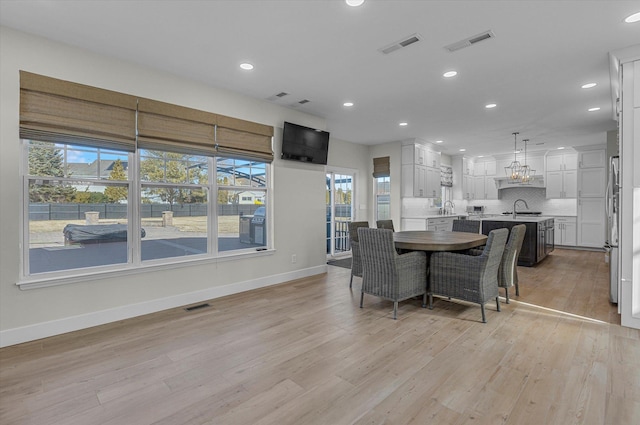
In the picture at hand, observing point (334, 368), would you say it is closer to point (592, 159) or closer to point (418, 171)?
point (418, 171)

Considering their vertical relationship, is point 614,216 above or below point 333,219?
above

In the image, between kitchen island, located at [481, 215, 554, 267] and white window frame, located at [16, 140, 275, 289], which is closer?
white window frame, located at [16, 140, 275, 289]

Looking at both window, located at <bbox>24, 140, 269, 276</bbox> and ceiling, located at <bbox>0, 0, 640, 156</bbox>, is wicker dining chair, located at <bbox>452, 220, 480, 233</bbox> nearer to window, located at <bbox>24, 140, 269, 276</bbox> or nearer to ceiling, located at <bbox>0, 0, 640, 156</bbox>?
ceiling, located at <bbox>0, 0, 640, 156</bbox>

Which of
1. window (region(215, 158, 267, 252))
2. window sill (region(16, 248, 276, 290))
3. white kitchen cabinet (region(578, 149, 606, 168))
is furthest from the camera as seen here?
white kitchen cabinet (region(578, 149, 606, 168))

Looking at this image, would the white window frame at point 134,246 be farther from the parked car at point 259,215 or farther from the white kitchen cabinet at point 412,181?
the white kitchen cabinet at point 412,181

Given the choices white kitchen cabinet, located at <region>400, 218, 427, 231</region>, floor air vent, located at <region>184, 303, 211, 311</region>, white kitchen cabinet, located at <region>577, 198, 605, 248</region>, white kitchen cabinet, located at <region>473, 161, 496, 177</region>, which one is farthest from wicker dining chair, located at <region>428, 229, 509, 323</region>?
white kitchen cabinet, located at <region>473, 161, 496, 177</region>

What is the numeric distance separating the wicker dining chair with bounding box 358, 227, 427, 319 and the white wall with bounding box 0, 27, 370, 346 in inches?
67.1

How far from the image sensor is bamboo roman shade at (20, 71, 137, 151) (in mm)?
2787

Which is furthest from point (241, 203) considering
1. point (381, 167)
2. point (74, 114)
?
point (381, 167)

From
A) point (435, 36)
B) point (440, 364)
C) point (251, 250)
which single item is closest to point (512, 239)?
point (440, 364)

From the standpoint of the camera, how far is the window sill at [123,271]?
282 cm

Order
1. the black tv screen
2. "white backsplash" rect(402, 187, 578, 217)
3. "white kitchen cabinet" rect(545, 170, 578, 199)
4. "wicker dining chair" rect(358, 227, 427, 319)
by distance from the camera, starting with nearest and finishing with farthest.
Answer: "wicker dining chair" rect(358, 227, 427, 319) → the black tv screen → "white backsplash" rect(402, 187, 578, 217) → "white kitchen cabinet" rect(545, 170, 578, 199)

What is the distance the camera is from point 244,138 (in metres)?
4.34

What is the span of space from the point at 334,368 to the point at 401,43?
290 cm
